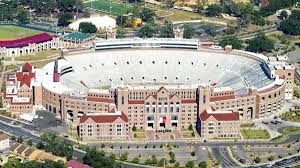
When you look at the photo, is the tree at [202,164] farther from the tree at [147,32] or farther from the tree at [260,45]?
the tree at [147,32]

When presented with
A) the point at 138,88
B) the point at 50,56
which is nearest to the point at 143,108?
the point at 138,88

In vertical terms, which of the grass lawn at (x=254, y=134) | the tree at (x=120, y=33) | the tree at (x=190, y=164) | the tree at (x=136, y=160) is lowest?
the tree at (x=136, y=160)

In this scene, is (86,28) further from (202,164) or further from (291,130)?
(202,164)

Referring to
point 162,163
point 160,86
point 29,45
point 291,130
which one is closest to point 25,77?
point 160,86

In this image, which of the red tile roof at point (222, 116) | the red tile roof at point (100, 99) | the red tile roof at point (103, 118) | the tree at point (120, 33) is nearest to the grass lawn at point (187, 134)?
the red tile roof at point (222, 116)

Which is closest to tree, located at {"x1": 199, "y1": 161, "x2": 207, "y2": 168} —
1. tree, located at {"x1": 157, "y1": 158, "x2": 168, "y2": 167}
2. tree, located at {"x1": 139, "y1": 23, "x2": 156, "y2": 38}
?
tree, located at {"x1": 157, "y1": 158, "x2": 168, "y2": 167}
